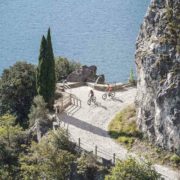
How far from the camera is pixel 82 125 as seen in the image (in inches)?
2286

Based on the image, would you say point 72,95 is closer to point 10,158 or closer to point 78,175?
point 10,158

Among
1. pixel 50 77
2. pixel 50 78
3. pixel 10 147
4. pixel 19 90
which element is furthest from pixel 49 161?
pixel 19 90

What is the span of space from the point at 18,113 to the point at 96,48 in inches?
2393

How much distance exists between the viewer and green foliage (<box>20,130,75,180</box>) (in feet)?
157

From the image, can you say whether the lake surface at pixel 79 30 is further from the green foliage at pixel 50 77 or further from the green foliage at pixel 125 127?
the green foliage at pixel 125 127

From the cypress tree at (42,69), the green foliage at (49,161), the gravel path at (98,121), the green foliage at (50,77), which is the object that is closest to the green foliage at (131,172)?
the gravel path at (98,121)

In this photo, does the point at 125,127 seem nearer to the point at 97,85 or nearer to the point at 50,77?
the point at 50,77

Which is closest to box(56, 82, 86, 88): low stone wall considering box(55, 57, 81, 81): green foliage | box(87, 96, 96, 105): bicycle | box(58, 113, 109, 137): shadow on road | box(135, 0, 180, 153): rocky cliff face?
box(87, 96, 96, 105): bicycle

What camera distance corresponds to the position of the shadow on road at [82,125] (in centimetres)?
5582

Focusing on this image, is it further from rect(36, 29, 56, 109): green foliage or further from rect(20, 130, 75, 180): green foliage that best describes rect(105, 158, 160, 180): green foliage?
rect(36, 29, 56, 109): green foliage

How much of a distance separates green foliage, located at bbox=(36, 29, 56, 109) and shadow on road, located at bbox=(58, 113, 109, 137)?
3.99 meters

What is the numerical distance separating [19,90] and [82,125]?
17.4 metres

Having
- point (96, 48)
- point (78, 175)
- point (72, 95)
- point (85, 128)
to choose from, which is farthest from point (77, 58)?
point (78, 175)

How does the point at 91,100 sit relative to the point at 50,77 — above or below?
below
